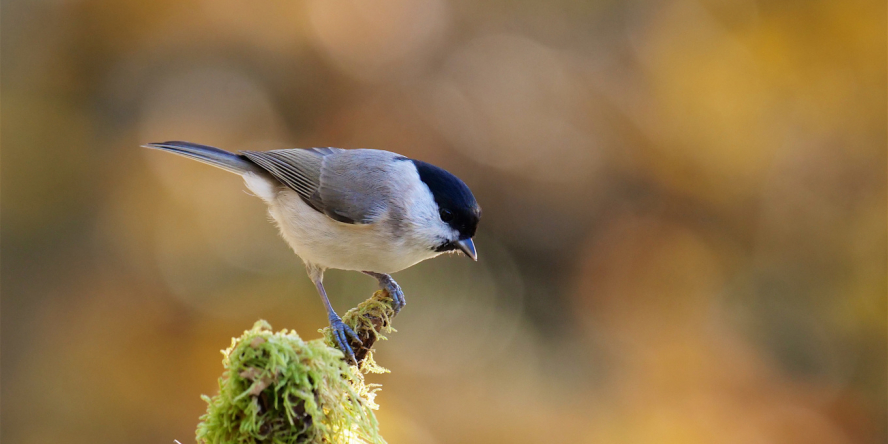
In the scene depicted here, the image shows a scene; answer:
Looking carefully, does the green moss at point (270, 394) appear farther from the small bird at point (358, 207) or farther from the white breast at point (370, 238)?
the white breast at point (370, 238)

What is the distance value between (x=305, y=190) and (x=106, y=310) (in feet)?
6.85

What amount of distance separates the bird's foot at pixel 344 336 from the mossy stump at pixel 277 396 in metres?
0.45

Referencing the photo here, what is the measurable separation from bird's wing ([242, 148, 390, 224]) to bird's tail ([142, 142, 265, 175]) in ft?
0.22

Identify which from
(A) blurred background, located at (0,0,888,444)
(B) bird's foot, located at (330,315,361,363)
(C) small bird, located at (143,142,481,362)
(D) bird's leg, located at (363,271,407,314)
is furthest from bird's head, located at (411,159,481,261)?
(A) blurred background, located at (0,0,888,444)

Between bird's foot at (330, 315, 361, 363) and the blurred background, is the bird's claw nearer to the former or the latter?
bird's foot at (330, 315, 361, 363)

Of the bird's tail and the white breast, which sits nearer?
the white breast

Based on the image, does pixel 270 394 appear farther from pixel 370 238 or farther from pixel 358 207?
pixel 358 207

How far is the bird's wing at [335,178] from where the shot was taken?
7.14 ft

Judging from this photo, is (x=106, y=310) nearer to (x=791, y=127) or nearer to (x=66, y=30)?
(x=66, y=30)

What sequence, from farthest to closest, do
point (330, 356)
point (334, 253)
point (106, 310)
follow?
point (106, 310) < point (334, 253) < point (330, 356)

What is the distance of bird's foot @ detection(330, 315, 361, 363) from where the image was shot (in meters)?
1.60

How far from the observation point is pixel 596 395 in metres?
3.75

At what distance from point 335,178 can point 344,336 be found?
34.3 inches

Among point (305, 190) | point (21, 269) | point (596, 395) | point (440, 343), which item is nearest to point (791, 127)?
point (596, 395)
